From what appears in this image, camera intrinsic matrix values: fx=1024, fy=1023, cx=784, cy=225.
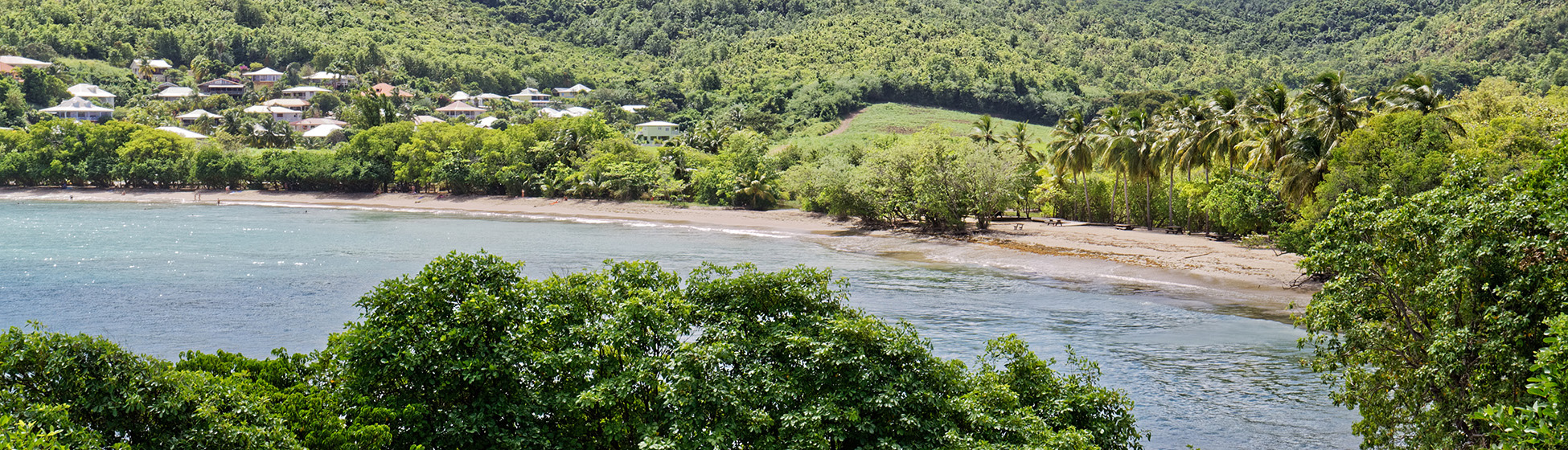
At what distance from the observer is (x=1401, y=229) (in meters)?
13.7

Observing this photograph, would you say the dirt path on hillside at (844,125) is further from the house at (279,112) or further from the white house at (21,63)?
the white house at (21,63)

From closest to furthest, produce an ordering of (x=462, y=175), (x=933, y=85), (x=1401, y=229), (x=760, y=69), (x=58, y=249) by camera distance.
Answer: (x=1401, y=229) → (x=58, y=249) → (x=462, y=175) → (x=933, y=85) → (x=760, y=69)

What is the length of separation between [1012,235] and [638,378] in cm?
4174

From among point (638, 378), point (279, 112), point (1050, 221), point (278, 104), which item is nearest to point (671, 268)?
point (1050, 221)

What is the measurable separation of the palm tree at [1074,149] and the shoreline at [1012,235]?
3.16 meters

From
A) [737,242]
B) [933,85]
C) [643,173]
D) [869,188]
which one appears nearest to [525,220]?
[643,173]

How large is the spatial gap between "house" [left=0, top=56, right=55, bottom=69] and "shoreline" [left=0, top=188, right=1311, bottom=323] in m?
50.4

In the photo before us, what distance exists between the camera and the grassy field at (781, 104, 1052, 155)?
98.4m

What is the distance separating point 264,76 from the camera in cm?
14162

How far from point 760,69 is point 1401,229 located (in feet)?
432

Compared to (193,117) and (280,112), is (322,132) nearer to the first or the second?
(193,117)

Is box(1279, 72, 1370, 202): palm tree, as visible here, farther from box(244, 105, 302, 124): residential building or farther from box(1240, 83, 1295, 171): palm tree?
box(244, 105, 302, 124): residential building

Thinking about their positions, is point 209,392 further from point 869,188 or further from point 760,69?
point 760,69

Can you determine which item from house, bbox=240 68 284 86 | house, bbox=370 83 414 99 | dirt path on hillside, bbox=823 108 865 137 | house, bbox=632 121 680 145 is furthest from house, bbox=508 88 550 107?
dirt path on hillside, bbox=823 108 865 137
